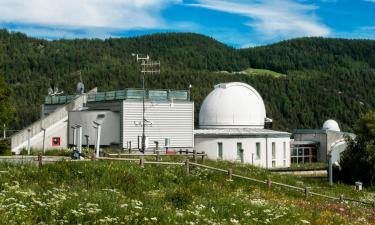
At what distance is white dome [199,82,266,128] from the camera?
72.5 m

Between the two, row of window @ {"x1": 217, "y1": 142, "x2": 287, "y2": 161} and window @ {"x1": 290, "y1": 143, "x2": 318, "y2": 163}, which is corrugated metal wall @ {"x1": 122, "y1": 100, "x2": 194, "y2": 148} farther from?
window @ {"x1": 290, "y1": 143, "x2": 318, "y2": 163}

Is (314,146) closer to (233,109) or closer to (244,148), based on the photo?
(233,109)

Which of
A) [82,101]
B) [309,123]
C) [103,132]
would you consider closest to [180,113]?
[103,132]

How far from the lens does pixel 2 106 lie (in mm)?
58938

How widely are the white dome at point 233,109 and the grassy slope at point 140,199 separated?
41743 mm

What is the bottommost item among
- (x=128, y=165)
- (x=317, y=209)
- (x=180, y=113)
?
(x=317, y=209)

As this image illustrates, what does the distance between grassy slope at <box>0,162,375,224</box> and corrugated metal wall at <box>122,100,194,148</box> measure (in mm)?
28920

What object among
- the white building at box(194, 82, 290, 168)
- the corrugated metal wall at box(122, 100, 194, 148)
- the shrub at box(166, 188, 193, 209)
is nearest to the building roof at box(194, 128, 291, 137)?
the white building at box(194, 82, 290, 168)

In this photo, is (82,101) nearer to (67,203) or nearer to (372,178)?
(372,178)

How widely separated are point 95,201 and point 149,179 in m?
7.18

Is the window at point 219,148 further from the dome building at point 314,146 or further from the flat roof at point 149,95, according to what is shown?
the dome building at point 314,146

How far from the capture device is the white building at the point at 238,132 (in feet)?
221

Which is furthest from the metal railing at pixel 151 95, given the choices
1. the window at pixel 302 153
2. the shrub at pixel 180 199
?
the shrub at pixel 180 199

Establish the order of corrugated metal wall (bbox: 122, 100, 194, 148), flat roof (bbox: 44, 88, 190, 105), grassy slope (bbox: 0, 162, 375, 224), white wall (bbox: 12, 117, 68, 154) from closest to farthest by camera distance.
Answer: grassy slope (bbox: 0, 162, 375, 224) < corrugated metal wall (bbox: 122, 100, 194, 148) < flat roof (bbox: 44, 88, 190, 105) < white wall (bbox: 12, 117, 68, 154)
